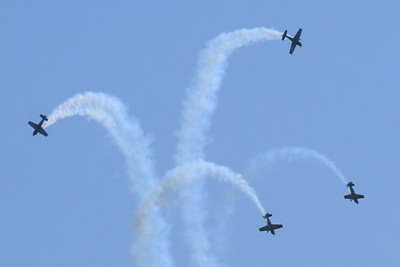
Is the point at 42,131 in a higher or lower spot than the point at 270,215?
higher

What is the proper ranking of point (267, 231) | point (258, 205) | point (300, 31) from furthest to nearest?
point (300, 31)
point (267, 231)
point (258, 205)

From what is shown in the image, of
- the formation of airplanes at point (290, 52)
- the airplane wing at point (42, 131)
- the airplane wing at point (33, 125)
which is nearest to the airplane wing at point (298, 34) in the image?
the formation of airplanes at point (290, 52)

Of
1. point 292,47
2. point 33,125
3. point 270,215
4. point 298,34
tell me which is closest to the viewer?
point 270,215

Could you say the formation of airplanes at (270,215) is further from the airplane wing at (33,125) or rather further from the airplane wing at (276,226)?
the airplane wing at (33,125)

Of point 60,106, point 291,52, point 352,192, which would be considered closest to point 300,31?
point 291,52

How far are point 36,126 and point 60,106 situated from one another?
371 inches

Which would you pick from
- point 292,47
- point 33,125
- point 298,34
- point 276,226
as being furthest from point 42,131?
point 298,34

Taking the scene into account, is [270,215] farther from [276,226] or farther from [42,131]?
[42,131]

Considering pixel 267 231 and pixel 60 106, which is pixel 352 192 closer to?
pixel 267 231

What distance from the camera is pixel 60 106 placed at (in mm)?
119250

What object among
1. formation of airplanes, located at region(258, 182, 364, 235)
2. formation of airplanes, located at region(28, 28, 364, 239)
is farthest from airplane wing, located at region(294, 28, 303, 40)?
formation of airplanes, located at region(258, 182, 364, 235)

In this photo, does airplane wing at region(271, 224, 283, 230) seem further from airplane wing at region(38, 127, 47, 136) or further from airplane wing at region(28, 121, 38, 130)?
airplane wing at region(28, 121, 38, 130)

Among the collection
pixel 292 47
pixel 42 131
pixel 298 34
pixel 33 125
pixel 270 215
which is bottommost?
pixel 270 215

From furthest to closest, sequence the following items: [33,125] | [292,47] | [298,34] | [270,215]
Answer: [292,47], [298,34], [33,125], [270,215]
